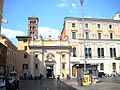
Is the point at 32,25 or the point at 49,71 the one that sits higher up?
the point at 32,25

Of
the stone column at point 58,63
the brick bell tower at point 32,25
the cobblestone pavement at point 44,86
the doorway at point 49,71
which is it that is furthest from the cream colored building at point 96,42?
the brick bell tower at point 32,25

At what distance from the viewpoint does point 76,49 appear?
4612cm

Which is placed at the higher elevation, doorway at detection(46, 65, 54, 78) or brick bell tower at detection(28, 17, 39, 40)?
brick bell tower at detection(28, 17, 39, 40)

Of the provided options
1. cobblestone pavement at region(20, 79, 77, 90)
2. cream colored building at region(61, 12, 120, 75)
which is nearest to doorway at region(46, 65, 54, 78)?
cream colored building at region(61, 12, 120, 75)

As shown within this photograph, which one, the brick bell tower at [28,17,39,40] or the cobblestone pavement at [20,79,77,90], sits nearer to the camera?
the cobblestone pavement at [20,79,77,90]

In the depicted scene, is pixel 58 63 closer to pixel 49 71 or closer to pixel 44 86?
pixel 49 71

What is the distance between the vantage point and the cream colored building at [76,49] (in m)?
44.5

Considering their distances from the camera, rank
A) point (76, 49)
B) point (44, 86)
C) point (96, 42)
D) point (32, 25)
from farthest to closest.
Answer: point (32, 25)
point (96, 42)
point (76, 49)
point (44, 86)

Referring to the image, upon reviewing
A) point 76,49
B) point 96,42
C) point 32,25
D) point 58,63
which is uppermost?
point 32,25

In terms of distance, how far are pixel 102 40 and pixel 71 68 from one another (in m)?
13.0

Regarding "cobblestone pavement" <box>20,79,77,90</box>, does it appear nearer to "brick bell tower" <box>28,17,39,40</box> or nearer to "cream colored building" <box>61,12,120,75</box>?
"cream colored building" <box>61,12,120,75</box>

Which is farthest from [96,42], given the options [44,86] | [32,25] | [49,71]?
[32,25]

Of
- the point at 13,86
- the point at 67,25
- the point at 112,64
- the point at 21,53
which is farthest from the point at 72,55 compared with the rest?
the point at 13,86

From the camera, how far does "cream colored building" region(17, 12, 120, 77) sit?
44.5 m
